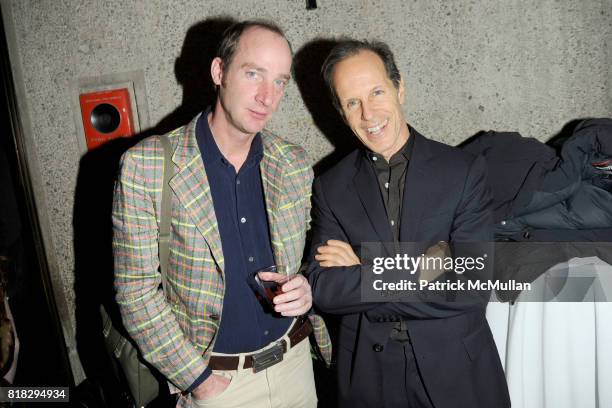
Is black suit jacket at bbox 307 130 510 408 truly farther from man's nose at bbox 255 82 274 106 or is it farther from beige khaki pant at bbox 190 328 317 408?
man's nose at bbox 255 82 274 106

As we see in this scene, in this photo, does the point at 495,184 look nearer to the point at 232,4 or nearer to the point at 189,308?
the point at 189,308

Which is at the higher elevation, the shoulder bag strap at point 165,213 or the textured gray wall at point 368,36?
the textured gray wall at point 368,36

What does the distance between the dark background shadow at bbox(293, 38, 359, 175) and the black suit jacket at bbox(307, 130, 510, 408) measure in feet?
2.32

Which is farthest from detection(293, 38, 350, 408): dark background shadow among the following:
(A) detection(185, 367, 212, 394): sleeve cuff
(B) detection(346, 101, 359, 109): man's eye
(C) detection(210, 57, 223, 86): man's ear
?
(A) detection(185, 367, 212, 394): sleeve cuff

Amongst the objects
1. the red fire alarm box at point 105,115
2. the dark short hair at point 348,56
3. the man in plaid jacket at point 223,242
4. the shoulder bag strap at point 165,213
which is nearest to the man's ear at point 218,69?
the man in plaid jacket at point 223,242

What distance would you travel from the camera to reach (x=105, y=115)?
9.12 feet

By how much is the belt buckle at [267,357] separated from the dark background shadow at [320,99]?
1.16 m

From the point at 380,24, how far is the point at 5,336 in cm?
284

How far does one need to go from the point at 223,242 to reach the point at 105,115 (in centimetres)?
153

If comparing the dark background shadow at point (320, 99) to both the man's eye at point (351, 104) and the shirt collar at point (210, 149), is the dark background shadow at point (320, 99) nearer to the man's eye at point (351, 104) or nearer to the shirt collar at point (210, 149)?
the man's eye at point (351, 104)

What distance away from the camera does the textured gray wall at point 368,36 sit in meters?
2.31

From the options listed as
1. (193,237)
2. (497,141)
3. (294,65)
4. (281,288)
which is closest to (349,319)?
(281,288)

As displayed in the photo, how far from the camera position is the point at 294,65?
254cm

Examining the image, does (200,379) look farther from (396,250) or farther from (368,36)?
(368,36)
